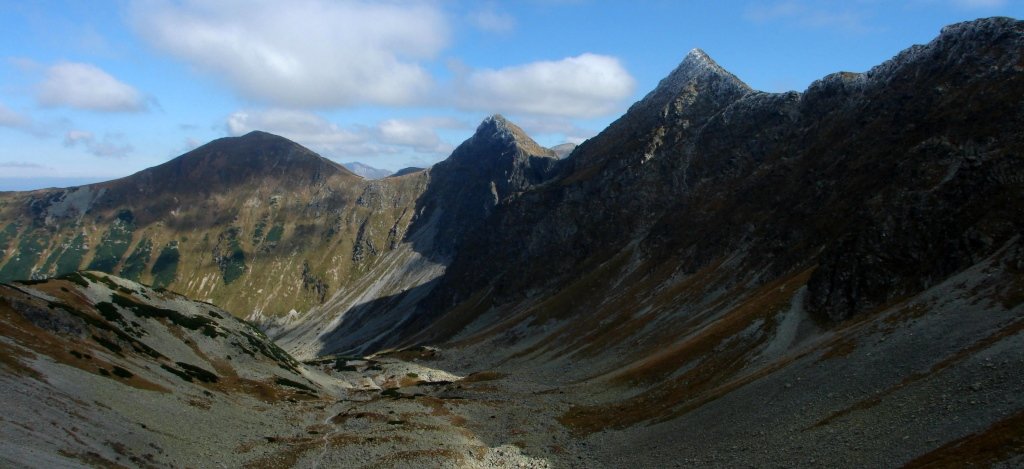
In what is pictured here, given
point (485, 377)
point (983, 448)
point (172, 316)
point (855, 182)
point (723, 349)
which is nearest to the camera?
point (983, 448)

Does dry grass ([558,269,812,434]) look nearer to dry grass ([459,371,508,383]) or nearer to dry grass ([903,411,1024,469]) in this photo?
dry grass ([903,411,1024,469])

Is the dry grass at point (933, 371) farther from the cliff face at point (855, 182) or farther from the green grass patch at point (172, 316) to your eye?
the green grass patch at point (172, 316)

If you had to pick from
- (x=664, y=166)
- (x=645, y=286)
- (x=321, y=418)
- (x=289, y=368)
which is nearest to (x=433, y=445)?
(x=321, y=418)

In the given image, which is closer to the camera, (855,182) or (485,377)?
(855,182)

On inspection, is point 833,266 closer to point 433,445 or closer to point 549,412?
point 549,412

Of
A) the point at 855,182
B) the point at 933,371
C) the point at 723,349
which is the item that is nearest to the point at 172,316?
the point at 723,349

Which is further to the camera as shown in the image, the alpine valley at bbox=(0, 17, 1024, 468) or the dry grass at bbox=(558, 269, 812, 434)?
the dry grass at bbox=(558, 269, 812, 434)

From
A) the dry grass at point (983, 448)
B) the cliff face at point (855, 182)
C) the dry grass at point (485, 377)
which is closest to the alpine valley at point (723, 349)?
the dry grass at point (983, 448)

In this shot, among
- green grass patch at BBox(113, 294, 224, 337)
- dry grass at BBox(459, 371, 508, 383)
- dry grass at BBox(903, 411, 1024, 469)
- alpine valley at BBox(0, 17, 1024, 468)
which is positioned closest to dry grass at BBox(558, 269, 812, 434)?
alpine valley at BBox(0, 17, 1024, 468)

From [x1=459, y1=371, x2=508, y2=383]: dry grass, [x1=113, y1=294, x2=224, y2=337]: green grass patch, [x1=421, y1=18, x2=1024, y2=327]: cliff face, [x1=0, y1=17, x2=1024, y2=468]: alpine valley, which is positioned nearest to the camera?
[x1=0, y1=17, x2=1024, y2=468]: alpine valley

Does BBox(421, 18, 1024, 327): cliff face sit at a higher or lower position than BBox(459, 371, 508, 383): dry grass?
higher

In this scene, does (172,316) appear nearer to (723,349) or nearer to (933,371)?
(723,349)

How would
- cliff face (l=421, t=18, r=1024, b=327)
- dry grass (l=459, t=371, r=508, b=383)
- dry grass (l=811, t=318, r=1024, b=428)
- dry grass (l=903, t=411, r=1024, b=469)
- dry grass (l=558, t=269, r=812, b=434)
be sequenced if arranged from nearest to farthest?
dry grass (l=903, t=411, r=1024, b=469), dry grass (l=811, t=318, r=1024, b=428), dry grass (l=558, t=269, r=812, b=434), cliff face (l=421, t=18, r=1024, b=327), dry grass (l=459, t=371, r=508, b=383)

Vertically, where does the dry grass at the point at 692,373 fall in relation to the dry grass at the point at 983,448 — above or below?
below
